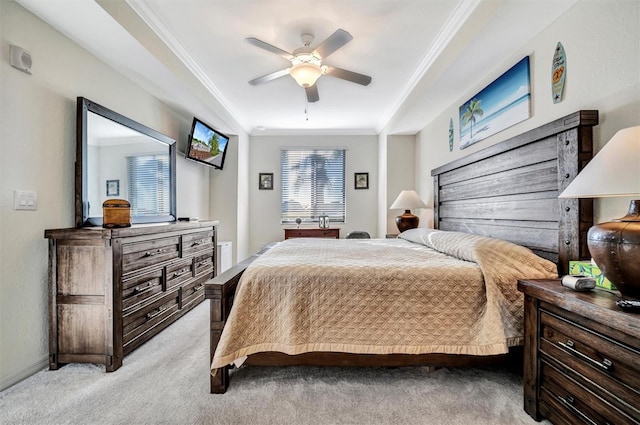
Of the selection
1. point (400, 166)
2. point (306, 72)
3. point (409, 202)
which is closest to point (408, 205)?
point (409, 202)

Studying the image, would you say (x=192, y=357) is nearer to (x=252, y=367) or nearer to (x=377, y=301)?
(x=252, y=367)

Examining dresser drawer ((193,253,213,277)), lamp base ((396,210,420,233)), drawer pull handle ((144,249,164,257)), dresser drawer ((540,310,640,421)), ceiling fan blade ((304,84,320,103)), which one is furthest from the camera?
lamp base ((396,210,420,233))

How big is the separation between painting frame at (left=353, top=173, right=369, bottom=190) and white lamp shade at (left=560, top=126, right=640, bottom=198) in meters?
4.36

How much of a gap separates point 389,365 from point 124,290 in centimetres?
Answer: 183

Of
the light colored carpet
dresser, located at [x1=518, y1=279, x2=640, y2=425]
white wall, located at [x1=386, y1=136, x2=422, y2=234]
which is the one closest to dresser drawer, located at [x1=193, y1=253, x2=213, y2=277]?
the light colored carpet

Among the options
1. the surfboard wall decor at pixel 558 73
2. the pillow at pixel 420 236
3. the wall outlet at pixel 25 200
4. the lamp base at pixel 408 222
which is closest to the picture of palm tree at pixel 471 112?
the surfboard wall decor at pixel 558 73

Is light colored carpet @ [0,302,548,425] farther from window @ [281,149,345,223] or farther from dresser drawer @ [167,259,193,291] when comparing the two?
window @ [281,149,345,223]

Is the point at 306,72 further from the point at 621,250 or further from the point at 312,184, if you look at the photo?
the point at 312,184

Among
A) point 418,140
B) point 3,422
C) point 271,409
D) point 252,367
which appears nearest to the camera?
point 3,422

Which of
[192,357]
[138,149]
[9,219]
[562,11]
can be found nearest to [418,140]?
[562,11]

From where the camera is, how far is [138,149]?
9.32 feet

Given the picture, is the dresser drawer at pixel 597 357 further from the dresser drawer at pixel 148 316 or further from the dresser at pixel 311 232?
the dresser at pixel 311 232

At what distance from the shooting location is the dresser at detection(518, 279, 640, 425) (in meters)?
1.02

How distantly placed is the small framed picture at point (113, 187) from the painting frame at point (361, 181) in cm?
388
